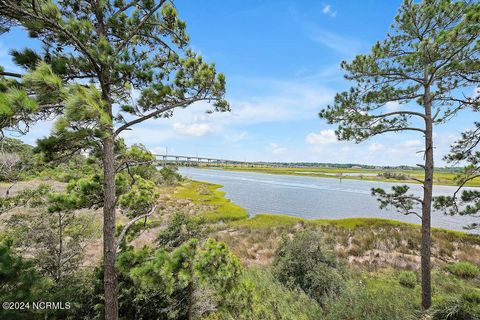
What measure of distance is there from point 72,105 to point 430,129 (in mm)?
7917

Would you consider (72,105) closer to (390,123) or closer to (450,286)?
(390,123)

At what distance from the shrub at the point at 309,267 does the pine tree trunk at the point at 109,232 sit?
5953 millimetres

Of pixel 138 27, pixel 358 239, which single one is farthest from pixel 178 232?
pixel 358 239

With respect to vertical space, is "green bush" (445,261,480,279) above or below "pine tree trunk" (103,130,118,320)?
below

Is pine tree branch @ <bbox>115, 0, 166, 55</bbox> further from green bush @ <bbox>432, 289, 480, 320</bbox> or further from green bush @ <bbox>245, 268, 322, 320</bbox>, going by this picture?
green bush @ <bbox>432, 289, 480, 320</bbox>

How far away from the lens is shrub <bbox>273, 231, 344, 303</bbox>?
25.7 feet

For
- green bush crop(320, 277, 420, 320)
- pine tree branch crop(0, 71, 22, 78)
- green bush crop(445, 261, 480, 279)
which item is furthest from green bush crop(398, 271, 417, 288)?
pine tree branch crop(0, 71, 22, 78)

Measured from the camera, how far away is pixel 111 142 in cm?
341

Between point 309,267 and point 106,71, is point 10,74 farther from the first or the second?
point 309,267

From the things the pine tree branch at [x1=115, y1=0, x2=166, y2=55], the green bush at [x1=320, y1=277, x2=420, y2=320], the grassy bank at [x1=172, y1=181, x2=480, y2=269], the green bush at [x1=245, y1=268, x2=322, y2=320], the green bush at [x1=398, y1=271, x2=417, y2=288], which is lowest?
the grassy bank at [x1=172, y1=181, x2=480, y2=269]

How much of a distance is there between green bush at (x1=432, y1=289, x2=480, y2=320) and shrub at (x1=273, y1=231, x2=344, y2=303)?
2889 mm

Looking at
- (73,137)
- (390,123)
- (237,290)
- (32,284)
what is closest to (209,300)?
(237,290)

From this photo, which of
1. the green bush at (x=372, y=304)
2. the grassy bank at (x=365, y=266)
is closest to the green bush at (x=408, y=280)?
the grassy bank at (x=365, y=266)

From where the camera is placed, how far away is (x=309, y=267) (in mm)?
8281
